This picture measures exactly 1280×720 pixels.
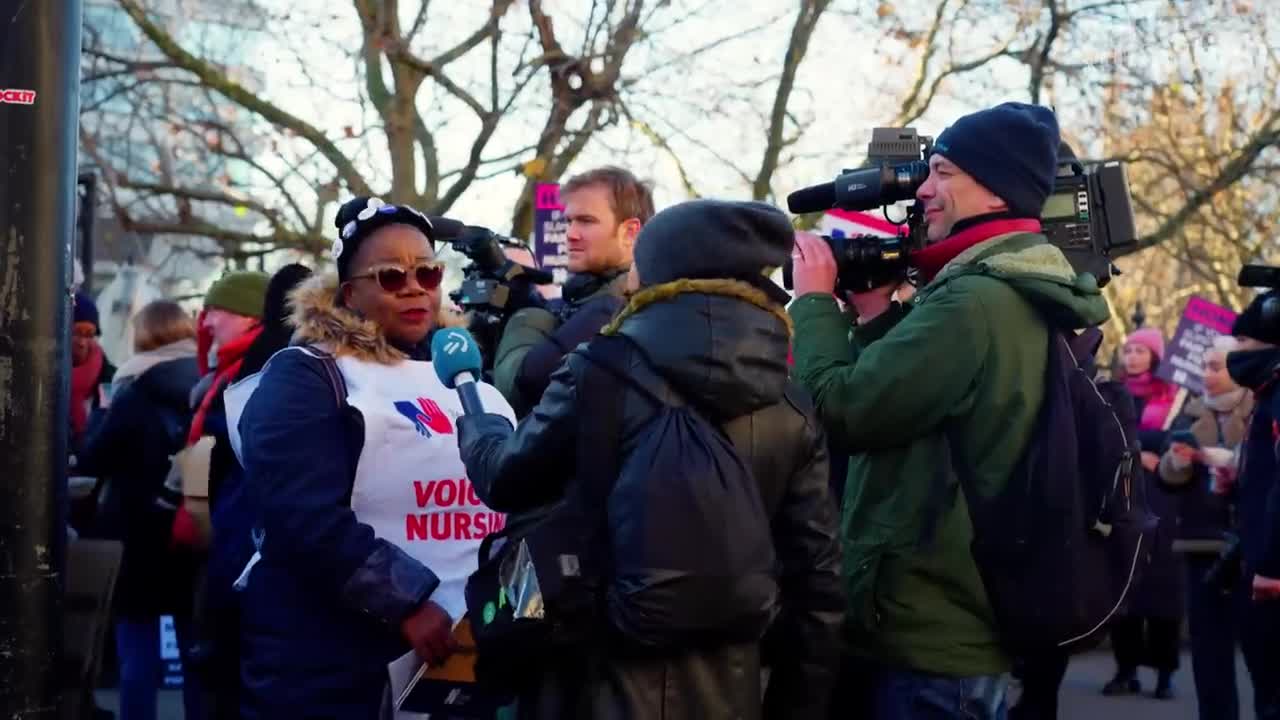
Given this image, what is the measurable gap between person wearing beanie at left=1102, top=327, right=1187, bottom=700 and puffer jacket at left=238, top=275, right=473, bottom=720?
721cm

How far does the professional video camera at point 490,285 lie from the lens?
625 centimetres

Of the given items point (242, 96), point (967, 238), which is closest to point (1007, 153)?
point (967, 238)

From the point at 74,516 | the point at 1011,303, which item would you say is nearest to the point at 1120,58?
→ the point at 74,516

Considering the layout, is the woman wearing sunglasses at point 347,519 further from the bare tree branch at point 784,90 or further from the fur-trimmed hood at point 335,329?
the bare tree branch at point 784,90

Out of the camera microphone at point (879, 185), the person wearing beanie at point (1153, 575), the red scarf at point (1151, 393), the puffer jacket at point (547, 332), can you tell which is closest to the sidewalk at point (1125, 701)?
the person wearing beanie at point (1153, 575)

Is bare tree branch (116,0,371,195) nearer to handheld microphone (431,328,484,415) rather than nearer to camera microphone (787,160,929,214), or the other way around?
camera microphone (787,160,929,214)

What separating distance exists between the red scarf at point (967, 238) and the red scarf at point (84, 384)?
686 cm

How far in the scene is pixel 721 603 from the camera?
3273 millimetres

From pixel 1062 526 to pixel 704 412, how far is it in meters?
0.85

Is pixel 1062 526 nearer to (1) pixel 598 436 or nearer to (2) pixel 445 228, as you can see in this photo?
(1) pixel 598 436

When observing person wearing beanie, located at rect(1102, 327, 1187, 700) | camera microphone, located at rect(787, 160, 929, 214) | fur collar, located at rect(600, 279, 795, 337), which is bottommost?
person wearing beanie, located at rect(1102, 327, 1187, 700)

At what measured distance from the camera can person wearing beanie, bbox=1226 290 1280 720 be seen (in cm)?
649

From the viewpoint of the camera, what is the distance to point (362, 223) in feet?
14.3

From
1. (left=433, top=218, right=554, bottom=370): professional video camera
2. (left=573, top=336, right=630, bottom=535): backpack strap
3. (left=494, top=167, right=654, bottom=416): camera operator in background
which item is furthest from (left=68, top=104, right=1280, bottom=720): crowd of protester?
(left=433, top=218, right=554, bottom=370): professional video camera
